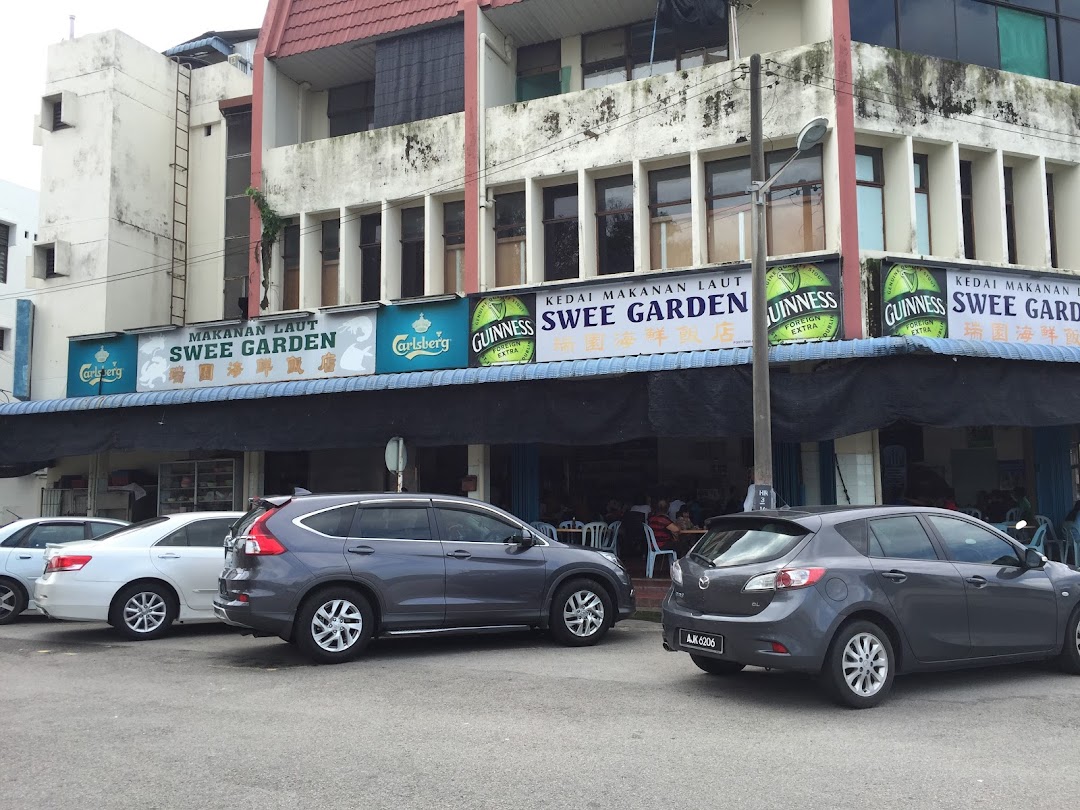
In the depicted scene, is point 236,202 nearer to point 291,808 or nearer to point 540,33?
point 540,33

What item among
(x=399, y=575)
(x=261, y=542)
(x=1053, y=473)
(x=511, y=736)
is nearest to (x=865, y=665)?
(x=511, y=736)

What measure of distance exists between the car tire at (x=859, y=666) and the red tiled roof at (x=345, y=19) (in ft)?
48.0

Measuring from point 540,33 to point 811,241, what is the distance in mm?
6964

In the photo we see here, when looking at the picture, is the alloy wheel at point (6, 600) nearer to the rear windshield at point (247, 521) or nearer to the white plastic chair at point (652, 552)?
the rear windshield at point (247, 521)

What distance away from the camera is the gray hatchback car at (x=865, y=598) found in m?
7.15

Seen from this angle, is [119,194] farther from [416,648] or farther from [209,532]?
[416,648]

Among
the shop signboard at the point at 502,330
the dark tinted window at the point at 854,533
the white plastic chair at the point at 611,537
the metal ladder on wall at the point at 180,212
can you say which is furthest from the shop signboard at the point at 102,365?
the dark tinted window at the point at 854,533

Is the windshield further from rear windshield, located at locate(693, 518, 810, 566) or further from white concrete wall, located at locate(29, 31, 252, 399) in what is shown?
white concrete wall, located at locate(29, 31, 252, 399)

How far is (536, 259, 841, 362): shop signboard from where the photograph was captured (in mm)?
14680

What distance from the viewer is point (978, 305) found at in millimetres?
15141

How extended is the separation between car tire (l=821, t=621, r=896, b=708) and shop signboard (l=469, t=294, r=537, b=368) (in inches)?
380

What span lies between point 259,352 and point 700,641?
13.0m

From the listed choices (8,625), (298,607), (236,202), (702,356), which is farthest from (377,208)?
(298,607)

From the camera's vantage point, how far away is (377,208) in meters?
18.7
